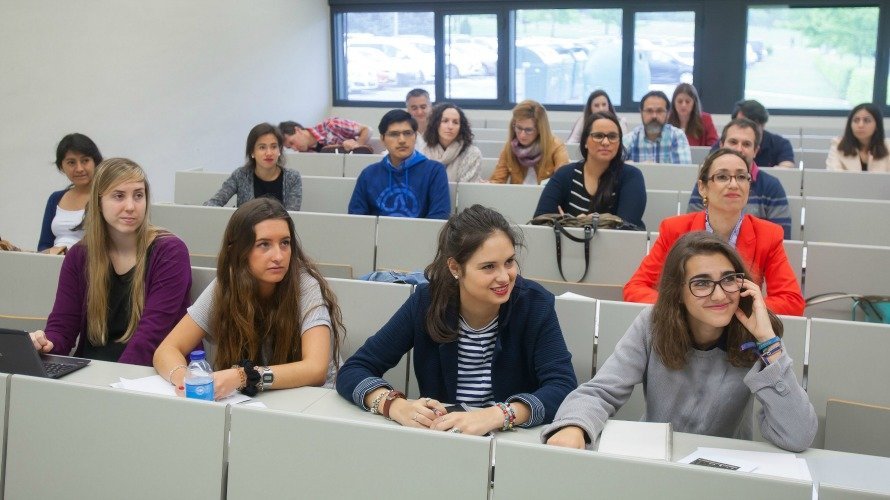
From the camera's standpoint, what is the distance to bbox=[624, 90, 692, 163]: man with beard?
6145 millimetres

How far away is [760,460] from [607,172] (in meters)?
2.74

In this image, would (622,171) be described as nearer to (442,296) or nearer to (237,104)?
(442,296)

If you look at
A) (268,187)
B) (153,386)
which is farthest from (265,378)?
(268,187)

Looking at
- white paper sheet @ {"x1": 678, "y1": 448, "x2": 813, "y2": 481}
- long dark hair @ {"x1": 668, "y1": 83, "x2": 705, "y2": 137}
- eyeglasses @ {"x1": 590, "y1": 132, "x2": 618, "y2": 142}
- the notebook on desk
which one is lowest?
white paper sheet @ {"x1": 678, "y1": 448, "x2": 813, "y2": 481}

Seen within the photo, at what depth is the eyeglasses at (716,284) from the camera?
2.12 meters

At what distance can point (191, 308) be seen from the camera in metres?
2.72

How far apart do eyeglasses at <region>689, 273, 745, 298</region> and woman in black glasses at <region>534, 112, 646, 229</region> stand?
7.29ft

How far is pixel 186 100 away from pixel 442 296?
6.11m

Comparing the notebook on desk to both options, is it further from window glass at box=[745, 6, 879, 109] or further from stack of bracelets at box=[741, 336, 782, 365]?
window glass at box=[745, 6, 879, 109]

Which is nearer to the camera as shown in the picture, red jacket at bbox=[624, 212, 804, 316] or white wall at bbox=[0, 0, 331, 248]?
red jacket at bbox=[624, 212, 804, 316]

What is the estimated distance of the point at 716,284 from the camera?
6.98 feet

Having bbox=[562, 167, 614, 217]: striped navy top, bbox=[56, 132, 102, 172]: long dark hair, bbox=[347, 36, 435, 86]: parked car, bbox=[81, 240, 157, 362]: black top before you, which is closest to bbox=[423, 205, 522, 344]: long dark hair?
bbox=[81, 240, 157, 362]: black top

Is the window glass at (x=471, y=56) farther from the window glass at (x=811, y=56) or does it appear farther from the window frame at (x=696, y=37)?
the window glass at (x=811, y=56)

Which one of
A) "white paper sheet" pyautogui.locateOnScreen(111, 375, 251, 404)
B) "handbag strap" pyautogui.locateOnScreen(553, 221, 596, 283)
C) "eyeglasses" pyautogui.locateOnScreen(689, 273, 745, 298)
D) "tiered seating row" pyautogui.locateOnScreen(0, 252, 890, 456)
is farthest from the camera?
"handbag strap" pyautogui.locateOnScreen(553, 221, 596, 283)
